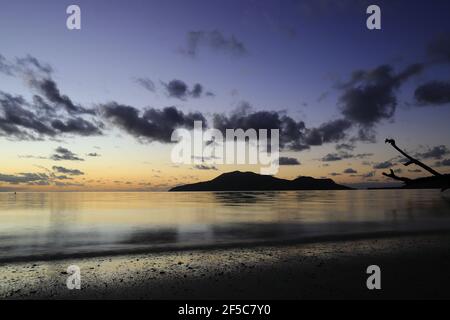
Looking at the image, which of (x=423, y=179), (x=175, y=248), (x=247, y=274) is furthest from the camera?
(x=175, y=248)

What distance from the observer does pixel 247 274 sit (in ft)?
40.8

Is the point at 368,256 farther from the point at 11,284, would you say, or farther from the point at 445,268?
the point at 11,284

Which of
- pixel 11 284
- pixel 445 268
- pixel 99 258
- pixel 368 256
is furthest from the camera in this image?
pixel 99 258

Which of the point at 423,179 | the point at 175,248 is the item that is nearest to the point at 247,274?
the point at 175,248

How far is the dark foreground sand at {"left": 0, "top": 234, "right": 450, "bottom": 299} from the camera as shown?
10094mm

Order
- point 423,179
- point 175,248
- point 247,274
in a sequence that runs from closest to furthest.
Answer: point 423,179
point 247,274
point 175,248

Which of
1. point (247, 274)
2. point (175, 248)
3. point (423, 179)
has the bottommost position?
point (175, 248)

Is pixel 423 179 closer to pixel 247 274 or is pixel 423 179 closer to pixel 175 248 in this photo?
pixel 247 274

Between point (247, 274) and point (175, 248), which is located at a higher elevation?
point (247, 274)

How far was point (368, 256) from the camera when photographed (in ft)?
51.6

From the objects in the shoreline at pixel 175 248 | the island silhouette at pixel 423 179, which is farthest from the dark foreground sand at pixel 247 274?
the island silhouette at pixel 423 179
